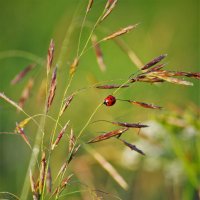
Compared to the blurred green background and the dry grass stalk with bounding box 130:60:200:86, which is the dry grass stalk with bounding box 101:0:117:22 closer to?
the dry grass stalk with bounding box 130:60:200:86

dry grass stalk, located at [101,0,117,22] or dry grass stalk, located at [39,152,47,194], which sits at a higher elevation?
dry grass stalk, located at [101,0,117,22]

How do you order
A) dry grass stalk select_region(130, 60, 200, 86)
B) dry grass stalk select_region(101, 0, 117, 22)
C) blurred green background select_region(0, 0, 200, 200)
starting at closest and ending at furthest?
dry grass stalk select_region(130, 60, 200, 86) < dry grass stalk select_region(101, 0, 117, 22) < blurred green background select_region(0, 0, 200, 200)

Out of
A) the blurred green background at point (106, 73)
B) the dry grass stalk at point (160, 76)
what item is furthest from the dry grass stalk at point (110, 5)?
the blurred green background at point (106, 73)

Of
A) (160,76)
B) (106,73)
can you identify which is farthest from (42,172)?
(106,73)

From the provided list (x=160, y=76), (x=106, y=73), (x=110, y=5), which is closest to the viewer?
(x=160, y=76)

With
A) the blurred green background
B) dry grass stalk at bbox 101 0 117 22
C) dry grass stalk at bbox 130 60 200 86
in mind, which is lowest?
the blurred green background

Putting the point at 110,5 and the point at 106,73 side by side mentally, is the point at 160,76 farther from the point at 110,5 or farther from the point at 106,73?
the point at 106,73

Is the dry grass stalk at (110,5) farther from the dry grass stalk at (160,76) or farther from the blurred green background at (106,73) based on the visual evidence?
the blurred green background at (106,73)

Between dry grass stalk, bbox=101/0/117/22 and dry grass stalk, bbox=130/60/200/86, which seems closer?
dry grass stalk, bbox=130/60/200/86

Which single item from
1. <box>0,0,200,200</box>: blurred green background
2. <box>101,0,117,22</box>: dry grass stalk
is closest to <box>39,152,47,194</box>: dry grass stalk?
<box>0,0,200,200</box>: blurred green background

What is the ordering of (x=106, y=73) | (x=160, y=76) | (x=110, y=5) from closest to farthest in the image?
(x=160, y=76) < (x=110, y=5) < (x=106, y=73)
